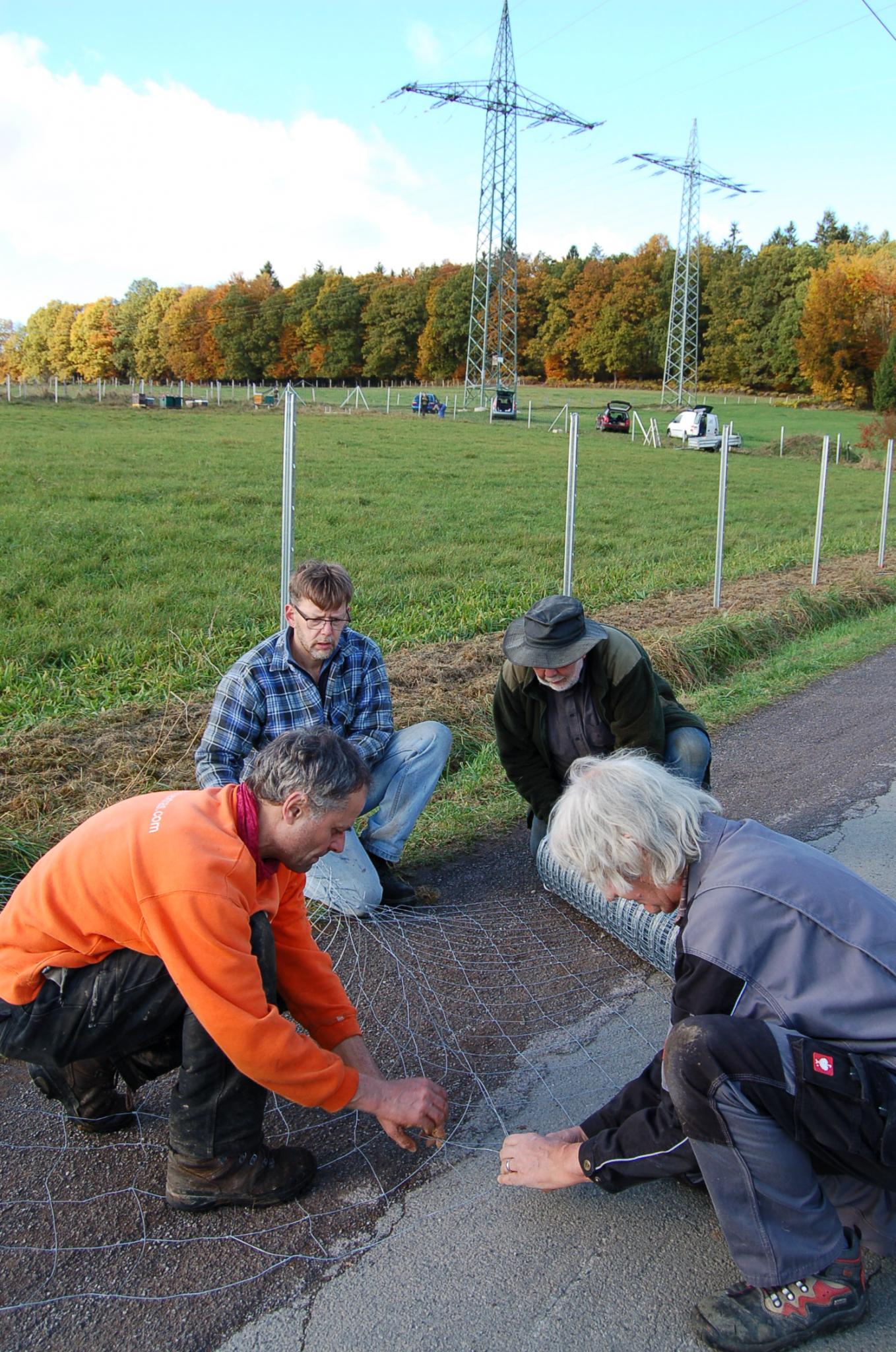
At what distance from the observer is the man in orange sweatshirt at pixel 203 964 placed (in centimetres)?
197

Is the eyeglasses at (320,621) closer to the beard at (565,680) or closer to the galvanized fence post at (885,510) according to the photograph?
the beard at (565,680)

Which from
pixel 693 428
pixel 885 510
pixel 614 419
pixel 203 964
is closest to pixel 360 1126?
pixel 203 964

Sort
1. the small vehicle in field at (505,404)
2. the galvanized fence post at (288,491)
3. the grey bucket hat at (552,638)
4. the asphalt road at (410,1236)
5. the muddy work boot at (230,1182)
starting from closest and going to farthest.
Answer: the asphalt road at (410,1236)
the muddy work boot at (230,1182)
the grey bucket hat at (552,638)
the galvanized fence post at (288,491)
the small vehicle in field at (505,404)

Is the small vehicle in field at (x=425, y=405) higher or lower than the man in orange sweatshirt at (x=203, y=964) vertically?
higher

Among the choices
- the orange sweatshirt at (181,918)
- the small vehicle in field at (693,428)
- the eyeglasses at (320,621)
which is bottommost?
the orange sweatshirt at (181,918)

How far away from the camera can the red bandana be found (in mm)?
2088

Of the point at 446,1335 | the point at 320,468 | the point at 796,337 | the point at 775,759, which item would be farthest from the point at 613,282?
the point at 446,1335

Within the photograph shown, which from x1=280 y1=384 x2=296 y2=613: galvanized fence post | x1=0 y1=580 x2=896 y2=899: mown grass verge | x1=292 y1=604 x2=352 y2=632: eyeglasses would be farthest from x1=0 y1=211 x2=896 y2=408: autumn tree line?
x1=292 y1=604 x2=352 y2=632: eyeglasses

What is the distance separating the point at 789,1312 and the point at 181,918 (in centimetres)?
136

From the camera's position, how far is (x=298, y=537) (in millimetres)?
10297

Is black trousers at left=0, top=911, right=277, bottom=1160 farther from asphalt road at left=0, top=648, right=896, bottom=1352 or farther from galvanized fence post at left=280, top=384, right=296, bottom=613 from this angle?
galvanized fence post at left=280, top=384, right=296, bottom=613

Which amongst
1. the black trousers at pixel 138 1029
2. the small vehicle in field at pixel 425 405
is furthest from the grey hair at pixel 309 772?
the small vehicle in field at pixel 425 405

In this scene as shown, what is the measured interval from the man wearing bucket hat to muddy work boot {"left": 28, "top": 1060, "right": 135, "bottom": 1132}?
183 centimetres

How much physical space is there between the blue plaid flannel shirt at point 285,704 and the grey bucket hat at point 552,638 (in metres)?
0.64
